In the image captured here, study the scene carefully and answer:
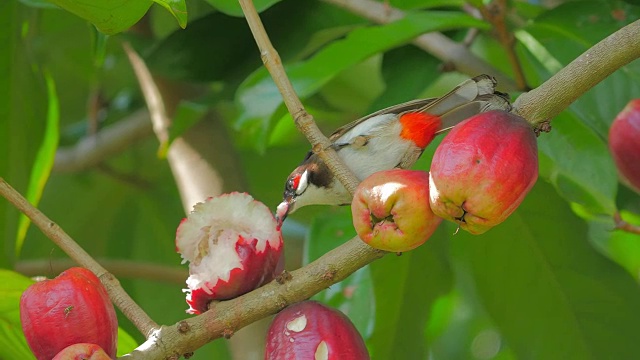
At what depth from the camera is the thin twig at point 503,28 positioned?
1.59 metres

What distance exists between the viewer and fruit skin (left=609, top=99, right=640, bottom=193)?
49.3 inches

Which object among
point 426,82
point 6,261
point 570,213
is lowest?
point 570,213

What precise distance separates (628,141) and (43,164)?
106 cm

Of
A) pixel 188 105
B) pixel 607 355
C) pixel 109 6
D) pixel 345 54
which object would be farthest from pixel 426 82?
pixel 109 6

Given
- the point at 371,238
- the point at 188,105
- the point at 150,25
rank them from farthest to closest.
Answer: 1. the point at 150,25
2. the point at 188,105
3. the point at 371,238

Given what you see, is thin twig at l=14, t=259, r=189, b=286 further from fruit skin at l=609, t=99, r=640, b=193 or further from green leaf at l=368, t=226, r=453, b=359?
fruit skin at l=609, t=99, r=640, b=193

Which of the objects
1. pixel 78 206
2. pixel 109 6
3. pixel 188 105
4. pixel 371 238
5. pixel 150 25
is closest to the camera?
pixel 371 238

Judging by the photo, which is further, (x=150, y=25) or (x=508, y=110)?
(x=150, y=25)

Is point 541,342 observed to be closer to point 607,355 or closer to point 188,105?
point 607,355

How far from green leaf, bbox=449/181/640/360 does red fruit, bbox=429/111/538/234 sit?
828 millimetres

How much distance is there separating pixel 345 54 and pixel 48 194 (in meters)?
1.36

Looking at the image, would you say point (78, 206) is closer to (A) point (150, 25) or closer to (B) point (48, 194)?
(B) point (48, 194)

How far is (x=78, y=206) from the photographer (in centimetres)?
261

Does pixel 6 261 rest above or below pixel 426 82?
above
